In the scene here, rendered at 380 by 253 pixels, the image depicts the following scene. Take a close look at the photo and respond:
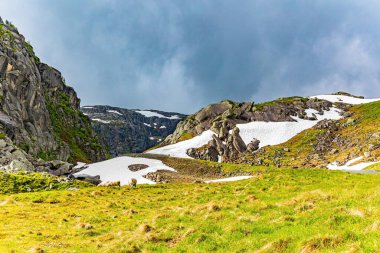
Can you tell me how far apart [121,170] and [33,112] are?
48058 mm

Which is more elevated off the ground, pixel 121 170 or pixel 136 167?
pixel 136 167

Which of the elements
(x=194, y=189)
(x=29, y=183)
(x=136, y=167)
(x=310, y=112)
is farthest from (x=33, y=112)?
(x=310, y=112)

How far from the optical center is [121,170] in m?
72.8

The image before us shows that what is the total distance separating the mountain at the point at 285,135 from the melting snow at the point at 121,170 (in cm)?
2918

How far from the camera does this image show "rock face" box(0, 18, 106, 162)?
86.2 meters

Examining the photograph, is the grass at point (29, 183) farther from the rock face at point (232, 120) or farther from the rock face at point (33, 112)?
the rock face at point (232, 120)

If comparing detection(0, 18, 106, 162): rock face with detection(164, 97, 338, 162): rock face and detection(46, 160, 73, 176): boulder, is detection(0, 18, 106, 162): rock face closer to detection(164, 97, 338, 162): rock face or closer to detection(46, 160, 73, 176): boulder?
detection(46, 160, 73, 176): boulder

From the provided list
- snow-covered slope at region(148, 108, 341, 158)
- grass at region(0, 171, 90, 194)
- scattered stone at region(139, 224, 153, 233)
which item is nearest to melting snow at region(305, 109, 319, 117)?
snow-covered slope at region(148, 108, 341, 158)

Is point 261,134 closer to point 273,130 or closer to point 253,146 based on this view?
point 273,130

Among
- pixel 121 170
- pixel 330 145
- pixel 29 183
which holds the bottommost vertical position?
pixel 29 183

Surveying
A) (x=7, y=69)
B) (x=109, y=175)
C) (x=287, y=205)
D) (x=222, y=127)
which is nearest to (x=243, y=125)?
(x=222, y=127)

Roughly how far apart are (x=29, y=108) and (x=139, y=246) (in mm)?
97695

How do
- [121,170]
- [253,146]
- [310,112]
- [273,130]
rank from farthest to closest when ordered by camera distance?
[310,112] < [273,130] < [253,146] < [121,170]

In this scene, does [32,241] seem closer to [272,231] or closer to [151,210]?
[151,210]
